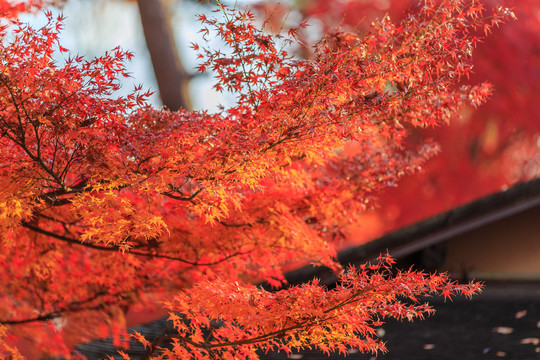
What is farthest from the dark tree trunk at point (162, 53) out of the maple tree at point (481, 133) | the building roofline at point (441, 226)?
the building roofline at point (441, 226)

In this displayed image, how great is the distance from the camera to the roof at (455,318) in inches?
263

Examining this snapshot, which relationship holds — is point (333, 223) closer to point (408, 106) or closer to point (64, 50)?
point (408, 106)

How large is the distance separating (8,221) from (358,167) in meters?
3.40

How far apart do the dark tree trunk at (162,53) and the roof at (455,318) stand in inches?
239

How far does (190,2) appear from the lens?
15898mm

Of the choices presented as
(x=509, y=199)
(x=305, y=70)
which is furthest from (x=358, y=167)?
(x=509, y=199)

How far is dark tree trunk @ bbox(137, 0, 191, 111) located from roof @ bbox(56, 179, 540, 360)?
608 centimetres

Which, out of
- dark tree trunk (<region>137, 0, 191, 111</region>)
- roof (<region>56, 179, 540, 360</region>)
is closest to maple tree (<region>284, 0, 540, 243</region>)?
dark tree trunk (<region>137, 0, 191, 111</region>)

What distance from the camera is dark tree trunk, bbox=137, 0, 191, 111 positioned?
41.3ft

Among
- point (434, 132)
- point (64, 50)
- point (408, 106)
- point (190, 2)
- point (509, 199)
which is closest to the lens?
point (64, 50)

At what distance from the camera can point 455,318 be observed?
7.87m

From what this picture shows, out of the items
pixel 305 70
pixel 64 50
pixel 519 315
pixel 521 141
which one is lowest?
pixel 519 315

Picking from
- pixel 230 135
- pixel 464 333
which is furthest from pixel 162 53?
pixel 230 135

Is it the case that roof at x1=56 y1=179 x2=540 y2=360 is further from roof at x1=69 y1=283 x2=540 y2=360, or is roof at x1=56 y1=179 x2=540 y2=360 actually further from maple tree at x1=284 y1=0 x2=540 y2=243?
maple tree at x1=284 y1=0 x2=540 y2=243
